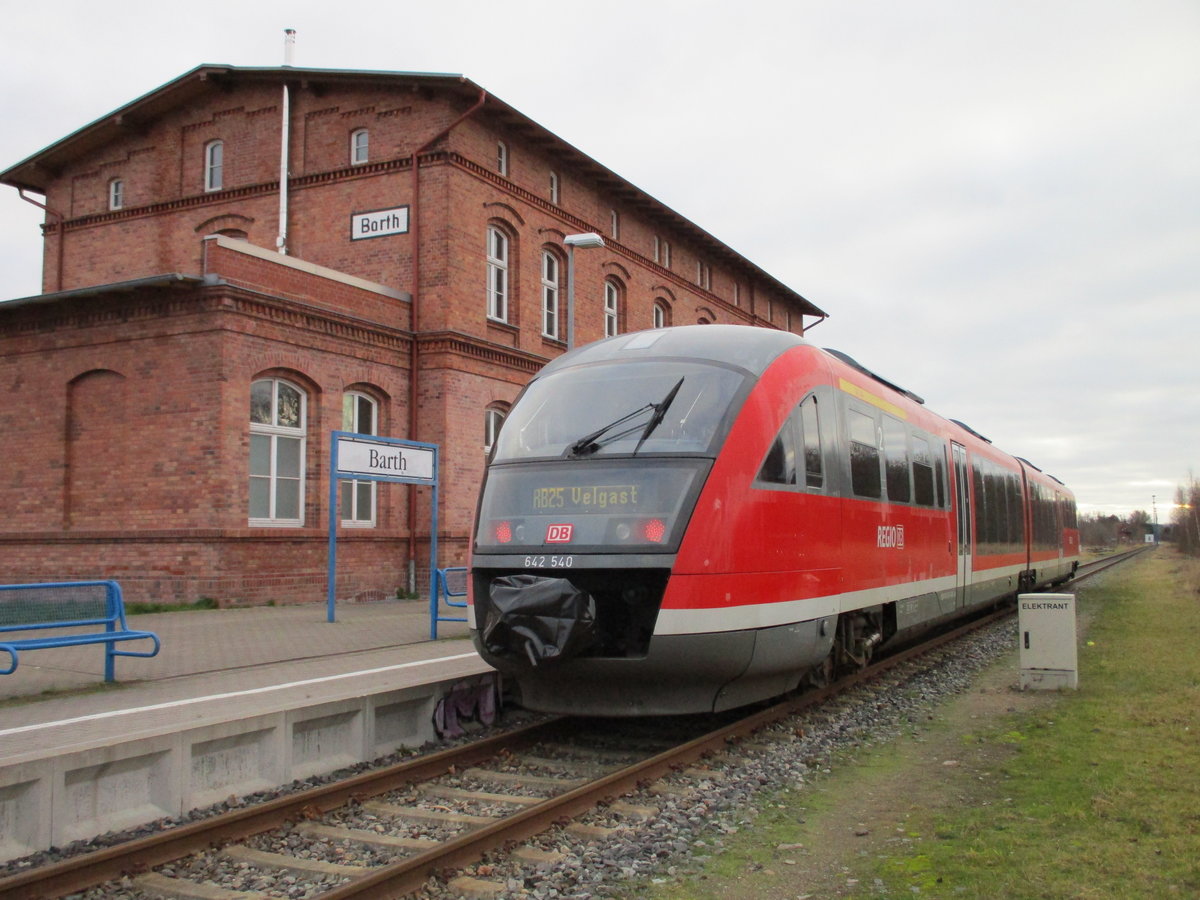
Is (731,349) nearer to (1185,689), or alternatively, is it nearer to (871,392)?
(871,392)

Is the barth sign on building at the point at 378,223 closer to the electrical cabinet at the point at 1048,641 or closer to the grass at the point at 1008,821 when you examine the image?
the electrical cabinet at the point at 1048,641

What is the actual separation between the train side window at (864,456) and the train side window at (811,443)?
80cm

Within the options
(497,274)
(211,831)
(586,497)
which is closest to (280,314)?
(497,274)

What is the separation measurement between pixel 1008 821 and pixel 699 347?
3.83 m

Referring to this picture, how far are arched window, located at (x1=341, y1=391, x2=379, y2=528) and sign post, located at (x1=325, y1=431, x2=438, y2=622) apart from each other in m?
4.99

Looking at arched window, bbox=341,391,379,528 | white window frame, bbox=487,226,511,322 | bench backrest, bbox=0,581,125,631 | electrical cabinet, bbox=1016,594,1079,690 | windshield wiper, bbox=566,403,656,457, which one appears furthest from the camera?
white window frame, bbox=487,226,511,322

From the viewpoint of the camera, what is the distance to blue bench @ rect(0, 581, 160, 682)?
796cm

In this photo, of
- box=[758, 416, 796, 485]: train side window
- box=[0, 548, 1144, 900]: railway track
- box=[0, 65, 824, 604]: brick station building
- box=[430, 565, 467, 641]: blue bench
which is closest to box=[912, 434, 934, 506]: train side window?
box=[758, 416, 796, 485]: train side window

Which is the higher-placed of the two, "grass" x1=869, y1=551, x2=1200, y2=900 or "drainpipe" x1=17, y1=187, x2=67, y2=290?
"drainpipe" x1=17, y1=187, x2=67, y2=290

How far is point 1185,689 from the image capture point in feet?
30.9

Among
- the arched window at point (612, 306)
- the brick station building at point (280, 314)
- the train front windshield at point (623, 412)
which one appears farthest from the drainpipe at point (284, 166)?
the train front windshield at point (623, 412)

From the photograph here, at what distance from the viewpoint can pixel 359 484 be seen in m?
19.3

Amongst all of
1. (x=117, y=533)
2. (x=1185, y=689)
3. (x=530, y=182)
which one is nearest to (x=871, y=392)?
(x=1185, y=689)

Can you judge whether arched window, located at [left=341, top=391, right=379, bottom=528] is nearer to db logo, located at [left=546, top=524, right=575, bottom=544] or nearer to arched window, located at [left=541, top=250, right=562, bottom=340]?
arched window, located at [left=541, top=250, right=562, bottom=340]
